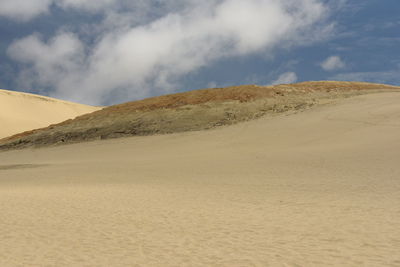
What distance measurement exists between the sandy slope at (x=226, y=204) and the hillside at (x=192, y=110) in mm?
4452

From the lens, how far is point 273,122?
78.6ft

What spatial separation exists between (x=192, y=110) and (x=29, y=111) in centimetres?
5441

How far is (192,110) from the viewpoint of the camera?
27.9 metres

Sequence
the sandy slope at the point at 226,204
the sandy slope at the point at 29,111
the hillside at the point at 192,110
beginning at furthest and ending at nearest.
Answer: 1. the sandy slope at the point at 29,111
2. the hillside at the point at 192,110
3. the sandy slope at the point at 226,204

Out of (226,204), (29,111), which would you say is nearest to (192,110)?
(226,204)

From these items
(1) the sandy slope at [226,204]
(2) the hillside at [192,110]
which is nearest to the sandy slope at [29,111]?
(2) the hillside at [192,110]

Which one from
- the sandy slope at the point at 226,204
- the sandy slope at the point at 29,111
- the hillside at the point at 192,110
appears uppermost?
the sandy slope at the point at 29,111

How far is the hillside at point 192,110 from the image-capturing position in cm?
2636

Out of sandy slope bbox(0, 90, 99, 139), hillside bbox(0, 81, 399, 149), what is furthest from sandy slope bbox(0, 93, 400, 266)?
sandy slope bbox(0, 90, 99, 139)

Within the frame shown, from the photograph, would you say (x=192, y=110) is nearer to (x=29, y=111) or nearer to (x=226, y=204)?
(x=226, y=204)

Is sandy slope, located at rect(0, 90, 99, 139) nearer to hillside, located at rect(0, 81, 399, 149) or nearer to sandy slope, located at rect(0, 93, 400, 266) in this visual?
hillside, located at rect(0, 81, 399, 149)

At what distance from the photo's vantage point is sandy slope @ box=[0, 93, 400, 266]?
220 inches

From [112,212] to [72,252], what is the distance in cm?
289

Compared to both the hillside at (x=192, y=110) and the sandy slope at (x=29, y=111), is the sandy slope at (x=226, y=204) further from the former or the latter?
the sandy slope at (x=29, y=111)
